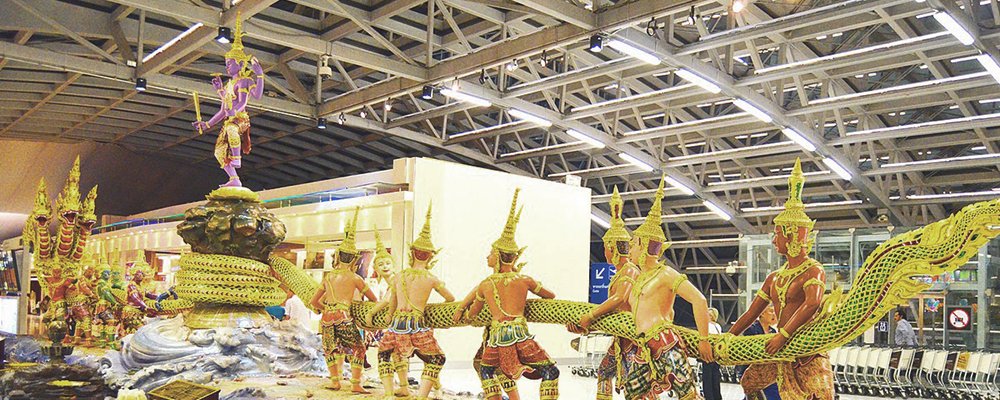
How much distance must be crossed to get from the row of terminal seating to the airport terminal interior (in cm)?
5

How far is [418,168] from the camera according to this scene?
15.3 m

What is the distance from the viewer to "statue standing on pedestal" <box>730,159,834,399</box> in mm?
4098

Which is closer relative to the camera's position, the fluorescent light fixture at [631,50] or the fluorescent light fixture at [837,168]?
the fluorescent light fixture at [631,50]

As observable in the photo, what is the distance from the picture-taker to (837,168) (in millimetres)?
20719

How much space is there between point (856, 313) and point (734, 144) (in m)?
20.6

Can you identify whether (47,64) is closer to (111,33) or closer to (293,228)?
(111,33)

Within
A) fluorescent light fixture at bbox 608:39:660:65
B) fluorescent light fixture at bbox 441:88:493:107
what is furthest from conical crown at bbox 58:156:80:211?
fluorescent light fixture at bbox 441:88:493:107

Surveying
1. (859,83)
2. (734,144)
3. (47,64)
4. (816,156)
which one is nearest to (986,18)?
(859,83)

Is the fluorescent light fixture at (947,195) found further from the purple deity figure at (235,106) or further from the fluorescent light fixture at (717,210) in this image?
the purple deity figure at (235,106)

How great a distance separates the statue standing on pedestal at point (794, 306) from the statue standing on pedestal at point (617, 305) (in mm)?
654

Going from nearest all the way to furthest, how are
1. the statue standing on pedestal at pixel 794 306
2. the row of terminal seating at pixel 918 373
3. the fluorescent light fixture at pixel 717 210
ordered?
the statue standing on pedestal at pixel 794 306, the row of terminal seating at pixel 918 373, the fluorescent light fixture at pixel 717 210

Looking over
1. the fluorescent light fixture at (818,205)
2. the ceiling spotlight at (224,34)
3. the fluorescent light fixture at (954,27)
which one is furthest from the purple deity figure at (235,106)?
the fluorescent light fixture at (818,205)

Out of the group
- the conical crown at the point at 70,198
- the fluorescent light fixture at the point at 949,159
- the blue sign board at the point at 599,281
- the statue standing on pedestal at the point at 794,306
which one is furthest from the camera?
the blue sign board at the point at 599,281

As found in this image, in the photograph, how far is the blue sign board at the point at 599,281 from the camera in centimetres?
2016
